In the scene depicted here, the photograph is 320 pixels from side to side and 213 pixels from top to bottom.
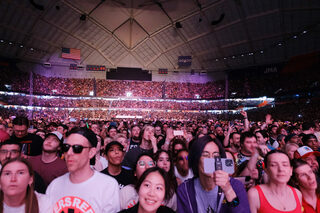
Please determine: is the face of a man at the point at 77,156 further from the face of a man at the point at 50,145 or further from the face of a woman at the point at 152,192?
the face of a man at the point at 50,145

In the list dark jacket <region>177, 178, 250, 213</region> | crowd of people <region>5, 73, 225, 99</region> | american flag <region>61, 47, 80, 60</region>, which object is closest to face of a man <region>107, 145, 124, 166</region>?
dark jacket <region>177, 178, 250, 213</region>

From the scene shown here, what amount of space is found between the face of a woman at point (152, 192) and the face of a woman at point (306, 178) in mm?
1939

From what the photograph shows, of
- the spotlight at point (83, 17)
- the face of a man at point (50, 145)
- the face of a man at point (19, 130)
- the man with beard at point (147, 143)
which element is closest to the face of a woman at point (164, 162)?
the man with beard at point (147, 143)

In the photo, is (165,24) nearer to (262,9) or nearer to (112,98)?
(262,9)

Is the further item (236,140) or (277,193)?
(236,140)

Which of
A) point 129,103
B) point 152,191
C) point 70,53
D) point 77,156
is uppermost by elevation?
point 70,53

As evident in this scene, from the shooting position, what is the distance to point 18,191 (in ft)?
6.57

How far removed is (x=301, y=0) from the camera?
23.0m

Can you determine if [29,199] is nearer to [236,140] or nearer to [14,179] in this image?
[14,179]

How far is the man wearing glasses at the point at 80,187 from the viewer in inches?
79.3

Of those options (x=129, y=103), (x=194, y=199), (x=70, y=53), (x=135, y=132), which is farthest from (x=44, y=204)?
(x=129, y=103)

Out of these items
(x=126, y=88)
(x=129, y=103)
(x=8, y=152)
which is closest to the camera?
(x=8, y=152)

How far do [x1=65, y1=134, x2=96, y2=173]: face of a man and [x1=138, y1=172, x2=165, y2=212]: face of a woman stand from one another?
2.45 feet

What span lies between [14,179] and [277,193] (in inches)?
115
